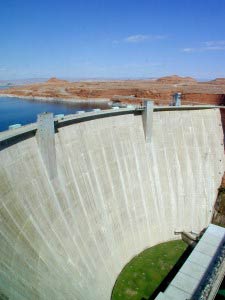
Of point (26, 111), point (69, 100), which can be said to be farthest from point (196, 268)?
point (69, 100)

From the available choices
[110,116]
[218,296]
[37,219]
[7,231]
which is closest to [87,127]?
[110,116]

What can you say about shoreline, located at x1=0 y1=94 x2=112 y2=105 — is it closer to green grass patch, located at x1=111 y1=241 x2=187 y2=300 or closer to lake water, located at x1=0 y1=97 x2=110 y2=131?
lake water, located at x1=0 y1=97 x2=110 y2=131

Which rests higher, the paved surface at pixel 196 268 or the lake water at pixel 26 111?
the lake water at pixel 26 111

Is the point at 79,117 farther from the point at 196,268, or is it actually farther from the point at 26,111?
the point at 26,111

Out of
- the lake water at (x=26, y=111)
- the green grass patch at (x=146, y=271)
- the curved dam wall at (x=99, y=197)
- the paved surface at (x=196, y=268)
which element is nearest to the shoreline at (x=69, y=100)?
the lake water at (x=26, y=111)

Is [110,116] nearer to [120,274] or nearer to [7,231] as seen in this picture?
[120,274]

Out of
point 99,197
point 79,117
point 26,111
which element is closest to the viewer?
point 79,117

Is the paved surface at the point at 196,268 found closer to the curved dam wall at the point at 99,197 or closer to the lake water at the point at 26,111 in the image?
the curved dam wall at the point at 99,197
